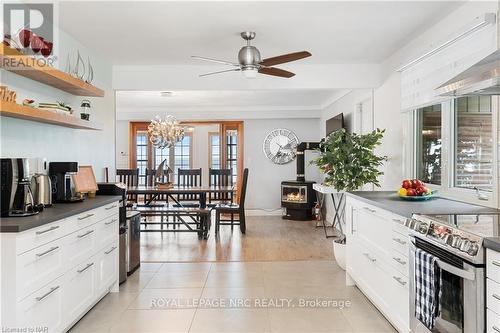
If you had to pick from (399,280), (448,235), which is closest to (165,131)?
(399,280)

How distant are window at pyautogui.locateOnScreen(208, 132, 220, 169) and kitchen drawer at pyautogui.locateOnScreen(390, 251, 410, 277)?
22.1 ft

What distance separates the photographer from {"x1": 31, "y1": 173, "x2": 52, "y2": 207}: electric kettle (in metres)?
2.59

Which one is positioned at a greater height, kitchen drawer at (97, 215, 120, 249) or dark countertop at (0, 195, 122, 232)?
dark countertop at (0, 195, 122, 232)

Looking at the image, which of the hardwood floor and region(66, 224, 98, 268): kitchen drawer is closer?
region(66, 224, 98, 268): kitchen drawer

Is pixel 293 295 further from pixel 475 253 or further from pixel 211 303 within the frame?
pixel 475 253

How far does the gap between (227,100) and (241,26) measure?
164 inches

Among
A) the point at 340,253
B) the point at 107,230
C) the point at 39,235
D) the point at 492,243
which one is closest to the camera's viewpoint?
the point at 492,243

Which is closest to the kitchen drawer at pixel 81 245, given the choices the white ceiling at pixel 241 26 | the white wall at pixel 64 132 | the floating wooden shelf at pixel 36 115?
the white wall at pixel 64 132

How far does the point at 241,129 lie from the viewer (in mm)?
8477

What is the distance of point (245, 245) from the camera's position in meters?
5.42

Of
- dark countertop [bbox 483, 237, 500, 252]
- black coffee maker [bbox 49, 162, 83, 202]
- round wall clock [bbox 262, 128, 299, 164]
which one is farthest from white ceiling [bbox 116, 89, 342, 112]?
dark countertop [bbox 483, 237, 500, 252]

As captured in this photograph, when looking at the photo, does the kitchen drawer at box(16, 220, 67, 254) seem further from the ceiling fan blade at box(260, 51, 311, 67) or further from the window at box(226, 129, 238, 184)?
the window at box(226, 129, 238, 184)

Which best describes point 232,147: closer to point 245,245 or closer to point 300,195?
point 300,195

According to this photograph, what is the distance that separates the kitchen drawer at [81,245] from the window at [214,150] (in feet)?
20.0
